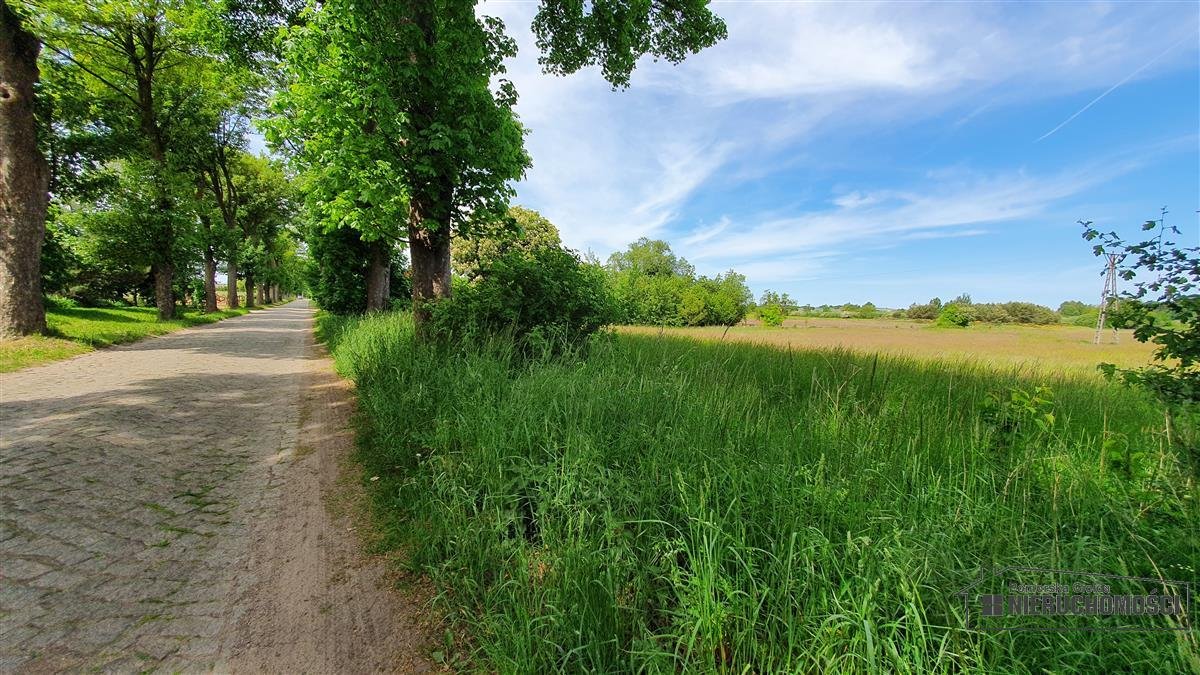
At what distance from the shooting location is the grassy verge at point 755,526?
1630mm

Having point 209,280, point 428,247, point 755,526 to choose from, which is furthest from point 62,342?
point 209,280

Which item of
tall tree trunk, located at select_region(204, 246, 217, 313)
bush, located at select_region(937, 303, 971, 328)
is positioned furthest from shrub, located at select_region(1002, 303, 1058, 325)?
tall tree trunk, located at select_region(204, 246, 217, 313)

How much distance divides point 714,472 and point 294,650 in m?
2.39

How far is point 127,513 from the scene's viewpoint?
Result: 322 cm

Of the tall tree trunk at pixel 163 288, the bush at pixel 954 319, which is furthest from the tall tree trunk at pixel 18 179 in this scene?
the bush at pixel 954 319

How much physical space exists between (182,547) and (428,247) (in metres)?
5.32

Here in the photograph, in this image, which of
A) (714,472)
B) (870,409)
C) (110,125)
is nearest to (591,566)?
(714,472)

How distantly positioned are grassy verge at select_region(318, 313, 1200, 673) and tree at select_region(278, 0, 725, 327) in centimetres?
427

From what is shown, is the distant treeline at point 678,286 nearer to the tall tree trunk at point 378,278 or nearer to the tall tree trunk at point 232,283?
the tall tree trunk at point 378,278

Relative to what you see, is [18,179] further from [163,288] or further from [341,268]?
[163,288]

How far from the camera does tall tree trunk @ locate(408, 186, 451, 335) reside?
6.93 m

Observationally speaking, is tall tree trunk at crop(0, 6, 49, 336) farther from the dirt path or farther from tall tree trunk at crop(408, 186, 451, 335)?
tall tree trunk at crop(408, 186, 451, 335)

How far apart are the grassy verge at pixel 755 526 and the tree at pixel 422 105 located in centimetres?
427

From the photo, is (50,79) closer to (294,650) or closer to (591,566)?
(294,650)
